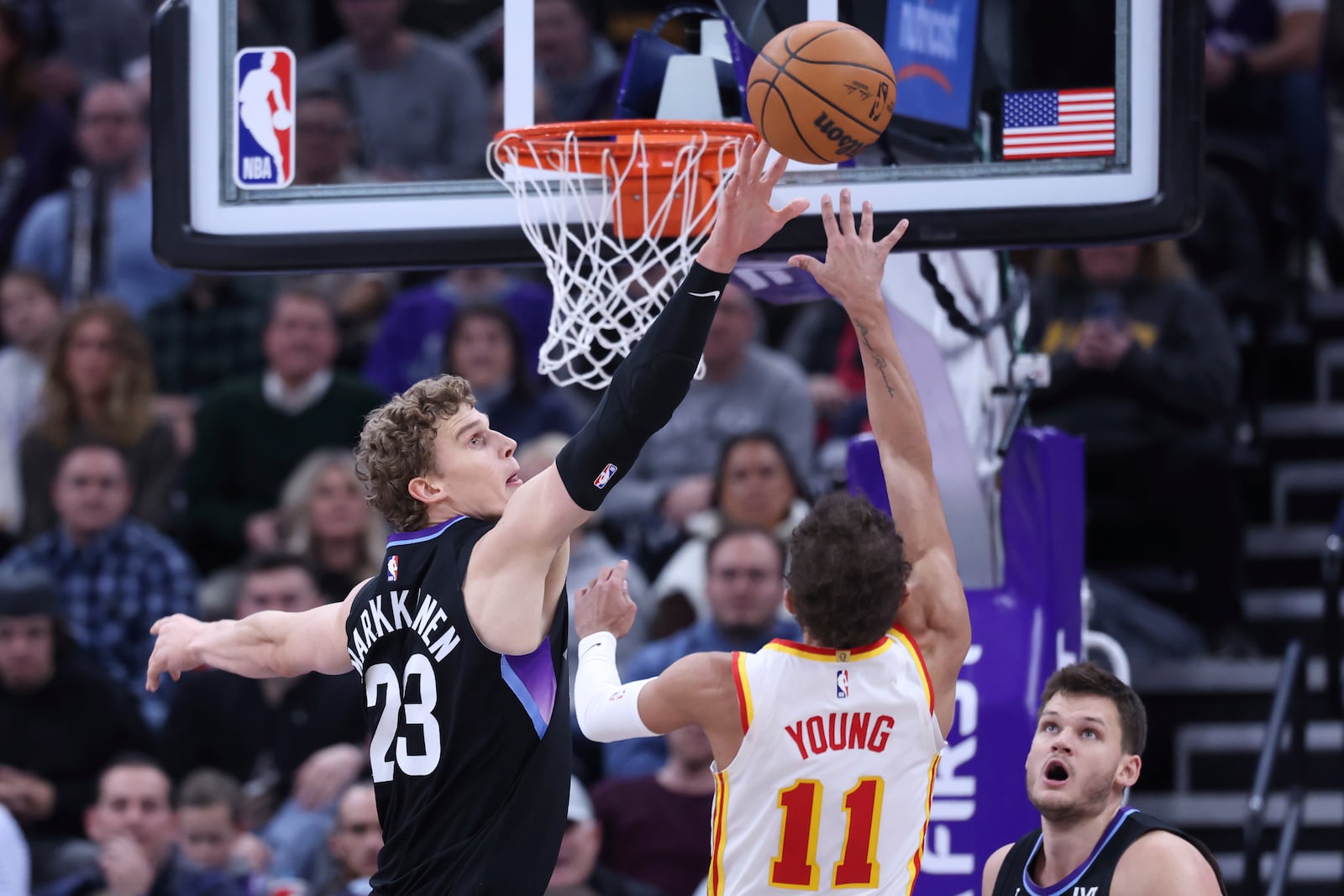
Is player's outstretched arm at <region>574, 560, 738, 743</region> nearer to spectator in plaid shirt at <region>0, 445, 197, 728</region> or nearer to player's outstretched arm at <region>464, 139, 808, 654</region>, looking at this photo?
player's outstretched arm at <region>464, 139, 808, 654</region>

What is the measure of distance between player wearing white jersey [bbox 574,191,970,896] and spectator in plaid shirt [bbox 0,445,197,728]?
15.4ft

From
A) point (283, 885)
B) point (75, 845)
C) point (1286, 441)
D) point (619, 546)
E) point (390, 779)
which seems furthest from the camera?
point (1286, 441)

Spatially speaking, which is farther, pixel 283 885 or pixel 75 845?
pixel 75 845

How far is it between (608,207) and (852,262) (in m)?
0.96

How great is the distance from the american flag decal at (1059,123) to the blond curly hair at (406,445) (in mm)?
1823

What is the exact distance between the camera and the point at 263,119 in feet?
19.0

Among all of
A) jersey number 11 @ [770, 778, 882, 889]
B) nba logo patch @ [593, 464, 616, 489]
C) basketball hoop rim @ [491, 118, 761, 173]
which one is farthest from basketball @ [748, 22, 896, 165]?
jersey number 11 @ [770, 778, 882, 889]

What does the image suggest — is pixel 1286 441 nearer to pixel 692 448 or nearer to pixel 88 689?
pixel 692 448

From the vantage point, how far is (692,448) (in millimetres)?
9469

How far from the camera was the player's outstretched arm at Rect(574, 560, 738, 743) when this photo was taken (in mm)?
4582

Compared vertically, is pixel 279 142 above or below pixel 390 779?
above

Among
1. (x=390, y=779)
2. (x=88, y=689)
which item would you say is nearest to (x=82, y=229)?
(x=88, y=689)

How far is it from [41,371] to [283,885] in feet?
12.8

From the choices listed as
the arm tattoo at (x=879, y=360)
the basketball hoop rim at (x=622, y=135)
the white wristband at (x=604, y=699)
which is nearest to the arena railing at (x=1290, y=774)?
the arm tattoo at (x=879, y=360)
